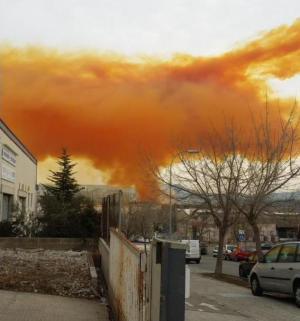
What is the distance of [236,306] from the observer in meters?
14.3

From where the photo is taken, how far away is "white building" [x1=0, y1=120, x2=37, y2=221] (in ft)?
132

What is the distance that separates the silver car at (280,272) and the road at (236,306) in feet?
1.18

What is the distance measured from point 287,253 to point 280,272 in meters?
0.59

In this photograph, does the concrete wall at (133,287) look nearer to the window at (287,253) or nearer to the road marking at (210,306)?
the road marking at (210,306)

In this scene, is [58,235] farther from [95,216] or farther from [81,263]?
[81,263]

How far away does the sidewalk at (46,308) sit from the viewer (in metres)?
9.78

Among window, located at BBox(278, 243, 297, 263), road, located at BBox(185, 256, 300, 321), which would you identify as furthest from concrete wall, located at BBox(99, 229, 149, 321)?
window, located at BBox(278, 243, 297, 263)

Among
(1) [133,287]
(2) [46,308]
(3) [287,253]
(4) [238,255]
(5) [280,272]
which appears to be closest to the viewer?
(1) [133,287]

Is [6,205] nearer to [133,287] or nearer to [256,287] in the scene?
[256,287]

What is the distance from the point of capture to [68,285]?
13.9 m

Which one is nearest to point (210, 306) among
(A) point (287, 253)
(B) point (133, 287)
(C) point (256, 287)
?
(A) point (287, 253)

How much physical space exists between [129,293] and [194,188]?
1911 centimetres

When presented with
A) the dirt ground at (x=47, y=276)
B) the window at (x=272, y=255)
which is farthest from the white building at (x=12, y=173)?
the window at (x=272, y=255)

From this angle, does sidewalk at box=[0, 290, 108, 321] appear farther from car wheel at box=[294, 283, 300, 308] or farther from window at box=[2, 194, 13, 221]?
window at box=[2, 194, 13, 221]
